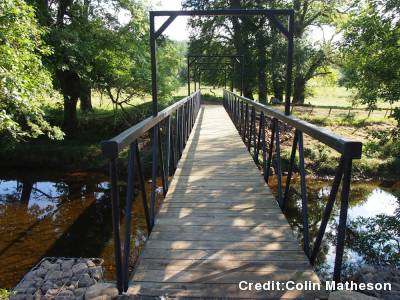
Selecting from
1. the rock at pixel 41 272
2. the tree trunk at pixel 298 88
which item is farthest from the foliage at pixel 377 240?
the tree trunk at pixel 298 88

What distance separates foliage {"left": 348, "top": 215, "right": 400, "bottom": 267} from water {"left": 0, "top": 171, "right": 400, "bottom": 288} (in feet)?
0.75

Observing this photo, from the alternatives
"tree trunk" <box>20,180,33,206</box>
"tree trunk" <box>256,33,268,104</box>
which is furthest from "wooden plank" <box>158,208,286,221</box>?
"tree trunk" <box>256,33,268,104</box>

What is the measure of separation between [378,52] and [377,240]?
15.4 feet

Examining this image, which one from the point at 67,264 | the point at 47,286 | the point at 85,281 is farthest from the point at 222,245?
the point at 67,264

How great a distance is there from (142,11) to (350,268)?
1121cm

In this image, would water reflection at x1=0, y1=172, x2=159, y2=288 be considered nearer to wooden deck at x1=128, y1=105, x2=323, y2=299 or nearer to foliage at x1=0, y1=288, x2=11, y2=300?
foliage at x1=0, y1=288, x2=11, y2=300

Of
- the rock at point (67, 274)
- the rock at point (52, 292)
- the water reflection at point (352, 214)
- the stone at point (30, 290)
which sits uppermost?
the rock at point (52, 292)

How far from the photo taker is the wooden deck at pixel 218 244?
2609 millimetres

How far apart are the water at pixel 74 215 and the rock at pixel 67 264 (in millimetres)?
639

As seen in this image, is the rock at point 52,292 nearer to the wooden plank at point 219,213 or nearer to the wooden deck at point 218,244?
the wooden deck at point 218,244

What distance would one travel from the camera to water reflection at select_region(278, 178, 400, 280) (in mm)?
7102

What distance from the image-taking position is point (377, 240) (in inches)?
298

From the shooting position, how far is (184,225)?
364cm

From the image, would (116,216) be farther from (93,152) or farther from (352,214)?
(93,152)
